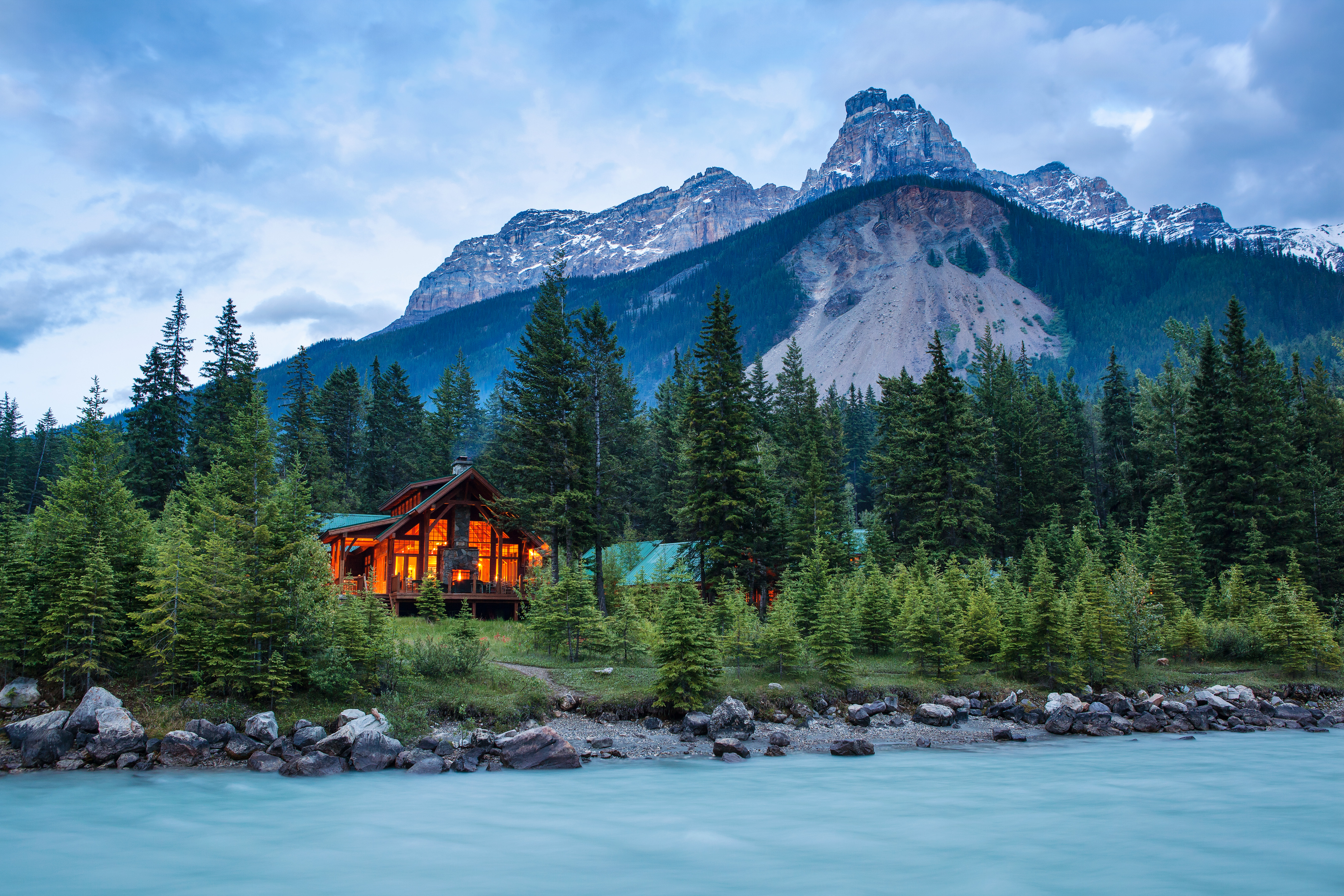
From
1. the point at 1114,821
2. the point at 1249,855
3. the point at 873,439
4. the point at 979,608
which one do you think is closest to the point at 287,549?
the point at 1114,821

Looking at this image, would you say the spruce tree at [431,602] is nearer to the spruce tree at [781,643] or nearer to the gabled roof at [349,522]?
the gabled roof at [349,522]

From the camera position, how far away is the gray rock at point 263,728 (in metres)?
16.2

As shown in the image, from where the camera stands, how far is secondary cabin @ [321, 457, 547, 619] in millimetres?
36625

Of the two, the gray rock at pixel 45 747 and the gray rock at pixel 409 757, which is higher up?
the gray rock at pixel 45 747

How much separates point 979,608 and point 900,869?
1613cm

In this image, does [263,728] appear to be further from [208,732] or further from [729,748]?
[729,748]

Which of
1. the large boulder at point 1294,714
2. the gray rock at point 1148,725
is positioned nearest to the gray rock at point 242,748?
the gray rock at point 1148,725

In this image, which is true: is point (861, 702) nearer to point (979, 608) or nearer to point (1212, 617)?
point (979, 608)

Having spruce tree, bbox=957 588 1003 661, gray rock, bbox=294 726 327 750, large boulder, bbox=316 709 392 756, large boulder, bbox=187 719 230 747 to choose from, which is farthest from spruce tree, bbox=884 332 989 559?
large boulder, bbox=187 719 230 747

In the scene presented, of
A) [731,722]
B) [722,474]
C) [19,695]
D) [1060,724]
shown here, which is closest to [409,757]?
[731,722]

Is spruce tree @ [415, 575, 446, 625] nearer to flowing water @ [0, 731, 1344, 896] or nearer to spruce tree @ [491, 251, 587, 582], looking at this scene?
spruce tree @ [491, 251, 587, 582]

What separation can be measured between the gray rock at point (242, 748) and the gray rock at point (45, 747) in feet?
10.4

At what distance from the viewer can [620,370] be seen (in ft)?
128

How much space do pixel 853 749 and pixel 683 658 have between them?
4.66 meters
